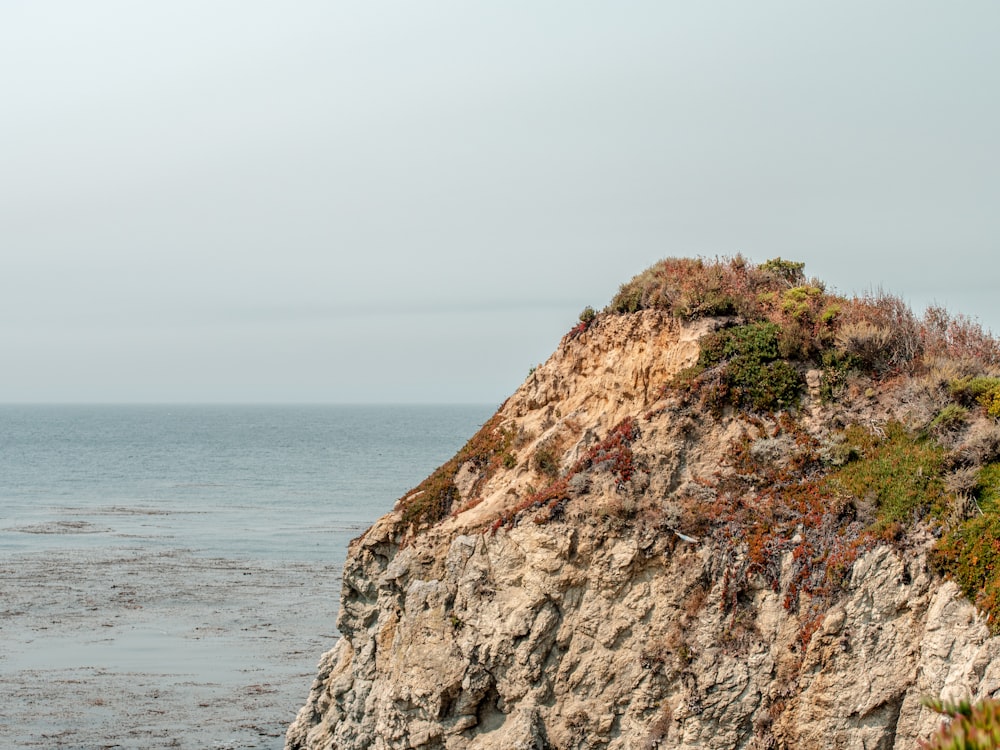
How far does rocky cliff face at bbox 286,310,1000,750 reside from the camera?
14.0m

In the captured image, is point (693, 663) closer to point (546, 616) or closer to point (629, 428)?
point (546, 616)

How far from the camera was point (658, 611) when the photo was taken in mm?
15547

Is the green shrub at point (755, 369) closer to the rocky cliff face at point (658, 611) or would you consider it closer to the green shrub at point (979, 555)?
the rocky cliff face at point (658, 611)

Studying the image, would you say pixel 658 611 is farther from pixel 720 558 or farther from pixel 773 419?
pixel 773 419

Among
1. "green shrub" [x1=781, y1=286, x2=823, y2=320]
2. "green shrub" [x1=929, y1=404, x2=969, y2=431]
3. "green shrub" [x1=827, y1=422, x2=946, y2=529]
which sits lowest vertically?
"green shrub" [x1=827, y1=422, x2=946, y2=529]

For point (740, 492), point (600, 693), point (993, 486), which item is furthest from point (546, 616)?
point (993, 486)

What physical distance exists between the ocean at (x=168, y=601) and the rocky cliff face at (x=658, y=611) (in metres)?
7.87

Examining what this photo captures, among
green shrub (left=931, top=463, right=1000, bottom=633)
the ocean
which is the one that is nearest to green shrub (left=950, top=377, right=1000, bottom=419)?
green shrub (left=931, top=463, right=1000, bottom=633)

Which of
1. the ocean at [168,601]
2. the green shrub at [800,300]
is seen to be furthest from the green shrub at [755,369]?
the ocean at [168,601]

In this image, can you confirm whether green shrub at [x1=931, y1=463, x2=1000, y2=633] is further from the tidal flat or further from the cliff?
the tidal flat

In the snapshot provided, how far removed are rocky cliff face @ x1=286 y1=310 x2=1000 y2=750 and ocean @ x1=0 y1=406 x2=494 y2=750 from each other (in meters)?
7.87

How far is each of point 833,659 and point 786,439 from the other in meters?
3.74

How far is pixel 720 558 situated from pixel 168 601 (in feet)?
83.0

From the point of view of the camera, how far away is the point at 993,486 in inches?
571
